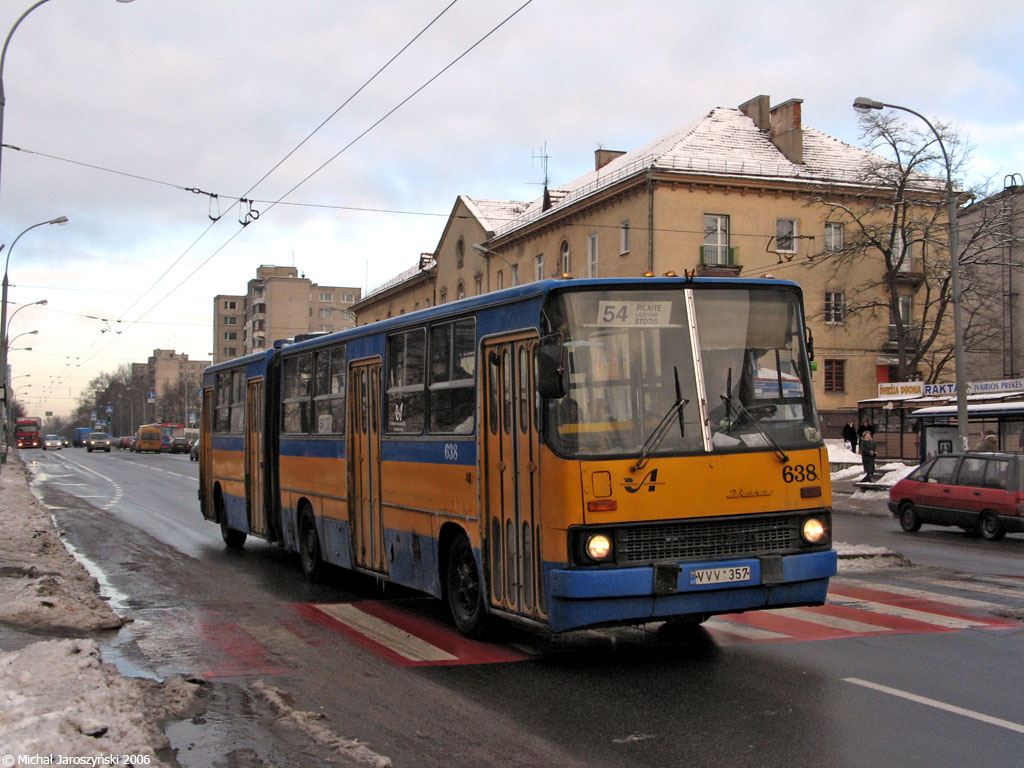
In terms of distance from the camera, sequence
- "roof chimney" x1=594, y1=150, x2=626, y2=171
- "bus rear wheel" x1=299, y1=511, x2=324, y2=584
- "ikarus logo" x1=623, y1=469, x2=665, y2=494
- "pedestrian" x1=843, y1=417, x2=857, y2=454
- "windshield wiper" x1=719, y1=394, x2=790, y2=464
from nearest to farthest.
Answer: "ikarus logo" x1=623, y1=469, x2=665, y2=494 < "windshield wiper" x1=719, y1=394, x2=790, y2=464 < "bus rear wheel" x1=299, y1=511, x2=324, y2=584 < "pedestrian" x1=843, y1=417, x2=857, y2=454 < "roof chimney" x1=594, y1=150, x2=626, y2=171

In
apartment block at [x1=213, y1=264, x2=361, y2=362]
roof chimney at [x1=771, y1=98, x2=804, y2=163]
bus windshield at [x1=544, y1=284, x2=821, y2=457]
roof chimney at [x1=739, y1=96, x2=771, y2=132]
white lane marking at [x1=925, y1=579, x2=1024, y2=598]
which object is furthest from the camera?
apartment block at [x1=213, y1=264, x2=361, y2=362]

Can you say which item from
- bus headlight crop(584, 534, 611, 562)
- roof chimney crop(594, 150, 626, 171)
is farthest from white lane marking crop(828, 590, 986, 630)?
roof chimney crop(594, 150, 626, 171)

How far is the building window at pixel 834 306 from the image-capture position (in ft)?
165

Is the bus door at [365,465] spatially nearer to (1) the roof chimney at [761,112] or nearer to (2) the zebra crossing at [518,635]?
(2) the zebra crossing at [518,635]

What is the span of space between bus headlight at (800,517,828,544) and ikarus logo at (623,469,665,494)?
1.24m

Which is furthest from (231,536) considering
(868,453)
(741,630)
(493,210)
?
(493,210)

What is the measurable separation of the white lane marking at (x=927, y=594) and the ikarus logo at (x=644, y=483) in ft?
16.2

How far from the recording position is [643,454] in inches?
301

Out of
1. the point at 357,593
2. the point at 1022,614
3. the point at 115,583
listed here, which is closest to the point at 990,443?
the point at 1022,614

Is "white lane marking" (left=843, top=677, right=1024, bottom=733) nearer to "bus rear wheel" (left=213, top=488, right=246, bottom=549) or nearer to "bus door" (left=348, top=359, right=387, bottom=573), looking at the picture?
"bus door" (left=348, top=359, right=387, bottom=573)

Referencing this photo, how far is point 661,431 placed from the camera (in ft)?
25.5

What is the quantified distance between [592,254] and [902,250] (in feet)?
44.4

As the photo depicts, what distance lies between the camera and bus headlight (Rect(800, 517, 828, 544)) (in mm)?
8039

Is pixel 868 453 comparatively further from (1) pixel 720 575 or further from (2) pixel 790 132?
(1) pixel 720 575
